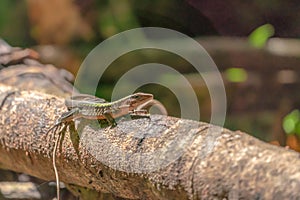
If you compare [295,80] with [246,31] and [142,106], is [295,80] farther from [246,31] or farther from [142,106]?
[142,106]

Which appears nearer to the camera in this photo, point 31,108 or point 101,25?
point 31,108

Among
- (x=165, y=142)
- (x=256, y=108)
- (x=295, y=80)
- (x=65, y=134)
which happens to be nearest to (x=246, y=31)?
(x=295, y=80)

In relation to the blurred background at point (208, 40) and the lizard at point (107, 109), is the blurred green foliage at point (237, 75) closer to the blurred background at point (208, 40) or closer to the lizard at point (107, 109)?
the blurred background at point (208, 40)

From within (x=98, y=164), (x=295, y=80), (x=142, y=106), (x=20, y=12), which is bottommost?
(x=98, y=164)

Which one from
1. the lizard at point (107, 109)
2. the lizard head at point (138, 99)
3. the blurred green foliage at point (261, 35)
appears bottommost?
the lizard at point (107, 109)

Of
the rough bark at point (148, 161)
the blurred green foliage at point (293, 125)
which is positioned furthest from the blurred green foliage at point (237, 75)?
the rough bark at point (148, 161)

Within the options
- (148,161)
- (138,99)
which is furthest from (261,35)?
(148,161)
